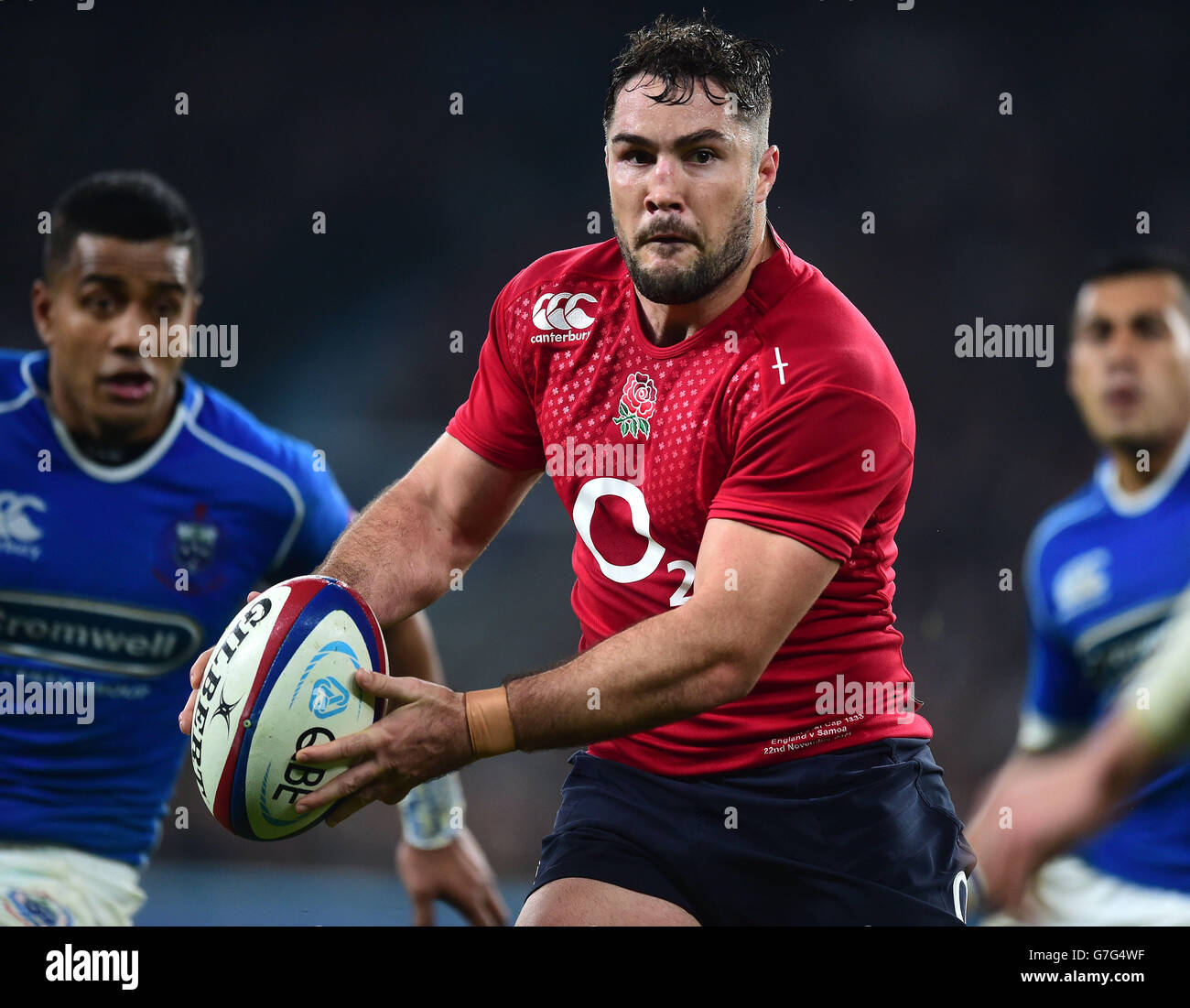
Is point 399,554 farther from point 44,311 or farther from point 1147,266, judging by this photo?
point 1147,266

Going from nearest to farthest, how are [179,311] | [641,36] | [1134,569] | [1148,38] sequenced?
[641,36]
[179,311]
[1134,569]
[1148,38]

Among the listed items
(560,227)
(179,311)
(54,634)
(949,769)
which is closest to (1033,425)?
(949,769)

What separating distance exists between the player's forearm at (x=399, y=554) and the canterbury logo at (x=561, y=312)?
489 millimetres

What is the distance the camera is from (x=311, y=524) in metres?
4.26

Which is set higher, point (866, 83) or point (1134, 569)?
point (866, 83)

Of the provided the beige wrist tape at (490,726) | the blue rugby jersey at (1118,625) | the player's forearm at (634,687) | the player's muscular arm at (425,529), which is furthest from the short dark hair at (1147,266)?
the beige wrist tape at (490,726)

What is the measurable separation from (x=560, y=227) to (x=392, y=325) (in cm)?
107

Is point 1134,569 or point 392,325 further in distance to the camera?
point 392,325

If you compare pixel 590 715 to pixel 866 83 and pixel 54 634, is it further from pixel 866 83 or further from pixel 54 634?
pixel 866 83

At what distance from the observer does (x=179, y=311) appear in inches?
173

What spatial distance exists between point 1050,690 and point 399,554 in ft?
11.5

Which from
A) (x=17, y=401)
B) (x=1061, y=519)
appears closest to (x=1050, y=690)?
(x=1061, y=519)

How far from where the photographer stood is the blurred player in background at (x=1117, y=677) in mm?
4918

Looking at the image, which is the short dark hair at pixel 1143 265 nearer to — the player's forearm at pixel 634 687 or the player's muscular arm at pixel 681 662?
the player's muscular arm at pixel 681 662
